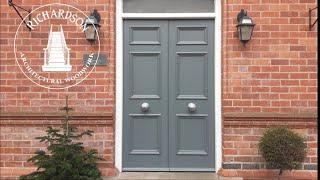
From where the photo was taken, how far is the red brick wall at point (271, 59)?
7277 mm

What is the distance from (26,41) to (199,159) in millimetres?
2979

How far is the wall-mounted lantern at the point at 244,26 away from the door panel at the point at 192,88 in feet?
1.68

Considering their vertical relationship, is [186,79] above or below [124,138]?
above

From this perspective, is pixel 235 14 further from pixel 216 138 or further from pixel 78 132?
pixel 78 132

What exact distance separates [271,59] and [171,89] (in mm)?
1465

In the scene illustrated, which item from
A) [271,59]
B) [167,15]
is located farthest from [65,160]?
[271,59]

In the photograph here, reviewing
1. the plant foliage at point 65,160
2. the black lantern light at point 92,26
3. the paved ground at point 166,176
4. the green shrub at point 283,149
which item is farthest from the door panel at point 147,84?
the green shrub at point 283,149

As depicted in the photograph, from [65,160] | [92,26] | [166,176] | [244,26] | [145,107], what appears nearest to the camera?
[65,160]

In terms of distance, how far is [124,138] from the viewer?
763cm

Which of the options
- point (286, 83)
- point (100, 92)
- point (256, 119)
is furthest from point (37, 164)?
point (286, 83)

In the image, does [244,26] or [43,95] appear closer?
[244,26]

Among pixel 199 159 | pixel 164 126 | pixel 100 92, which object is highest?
pixel 100 92

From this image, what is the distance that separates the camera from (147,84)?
7586mm

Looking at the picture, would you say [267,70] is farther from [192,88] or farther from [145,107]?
[145,107]
